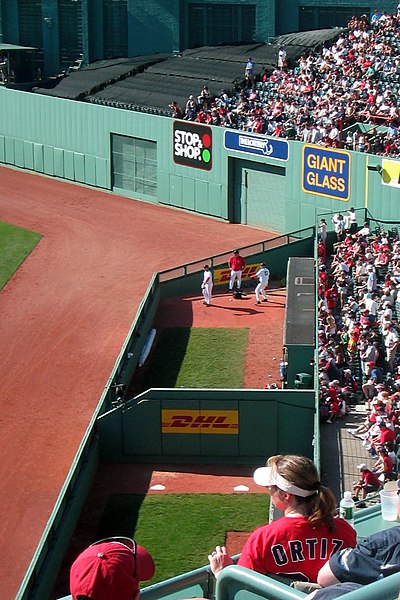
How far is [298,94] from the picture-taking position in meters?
37.0

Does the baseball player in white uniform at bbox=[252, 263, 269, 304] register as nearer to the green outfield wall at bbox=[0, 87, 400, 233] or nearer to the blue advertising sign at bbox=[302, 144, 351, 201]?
the green outfield wall at bbox=[0, 87, 400, 233]

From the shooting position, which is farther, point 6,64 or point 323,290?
point 6,64

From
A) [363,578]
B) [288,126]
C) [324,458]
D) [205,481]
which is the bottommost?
[205,481]

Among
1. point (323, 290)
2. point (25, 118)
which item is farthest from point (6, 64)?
point (323, 290)

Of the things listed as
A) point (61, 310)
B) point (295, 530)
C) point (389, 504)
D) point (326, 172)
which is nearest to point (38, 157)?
point (326, 172)

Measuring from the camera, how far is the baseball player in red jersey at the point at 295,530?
4.97 meters

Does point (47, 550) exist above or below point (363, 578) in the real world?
below

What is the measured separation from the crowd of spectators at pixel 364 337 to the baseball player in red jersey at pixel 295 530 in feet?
33.6

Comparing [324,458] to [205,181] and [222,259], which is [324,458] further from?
[205,181]

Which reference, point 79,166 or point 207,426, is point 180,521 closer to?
point 207,426

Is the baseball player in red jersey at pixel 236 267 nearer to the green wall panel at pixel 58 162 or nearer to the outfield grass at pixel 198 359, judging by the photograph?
the outfield grass at pixel 198 359

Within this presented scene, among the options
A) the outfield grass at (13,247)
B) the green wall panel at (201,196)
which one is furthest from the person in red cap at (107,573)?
the green wall panel at (201,196)

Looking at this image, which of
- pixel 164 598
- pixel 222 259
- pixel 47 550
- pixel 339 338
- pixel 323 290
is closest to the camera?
pixel 164 598

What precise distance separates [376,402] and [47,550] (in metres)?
5.83
